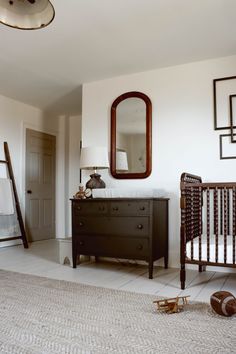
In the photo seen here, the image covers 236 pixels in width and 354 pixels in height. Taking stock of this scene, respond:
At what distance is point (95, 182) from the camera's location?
3.30m

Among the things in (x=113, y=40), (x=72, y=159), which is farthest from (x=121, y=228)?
(x=72, y=159)

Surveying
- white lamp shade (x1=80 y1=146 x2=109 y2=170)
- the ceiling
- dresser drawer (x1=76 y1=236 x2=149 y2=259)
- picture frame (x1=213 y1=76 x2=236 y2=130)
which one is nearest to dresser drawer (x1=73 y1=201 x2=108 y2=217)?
dresser drawer (x1=76 y1=236 x2=149 y2=259)

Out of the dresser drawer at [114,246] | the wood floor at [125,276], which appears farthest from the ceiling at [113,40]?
the wood floor at [125,276]

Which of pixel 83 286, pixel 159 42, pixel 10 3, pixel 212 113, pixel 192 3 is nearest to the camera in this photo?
pixel 10 3

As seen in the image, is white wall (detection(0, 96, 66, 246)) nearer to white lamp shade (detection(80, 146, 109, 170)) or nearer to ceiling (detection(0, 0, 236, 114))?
ceiling (detection(0, 0, 236, 114))

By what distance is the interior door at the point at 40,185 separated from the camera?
489cm

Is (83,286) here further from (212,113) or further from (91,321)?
(212,113)

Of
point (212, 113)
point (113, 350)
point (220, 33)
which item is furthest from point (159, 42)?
point (113, 350)

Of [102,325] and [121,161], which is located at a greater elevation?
[121,161]

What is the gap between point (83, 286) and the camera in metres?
2.37

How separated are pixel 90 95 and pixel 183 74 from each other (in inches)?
46.6

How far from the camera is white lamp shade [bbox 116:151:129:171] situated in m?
3.51

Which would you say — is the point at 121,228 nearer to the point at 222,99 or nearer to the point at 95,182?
the point at 95,182

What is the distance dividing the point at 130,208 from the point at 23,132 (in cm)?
273
